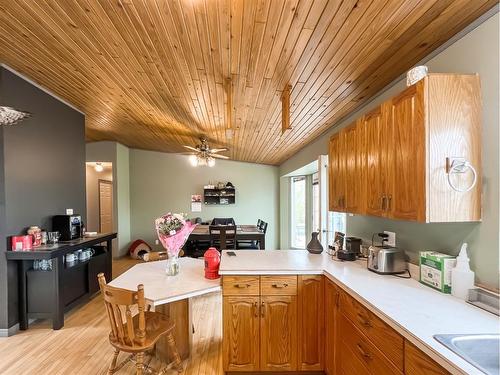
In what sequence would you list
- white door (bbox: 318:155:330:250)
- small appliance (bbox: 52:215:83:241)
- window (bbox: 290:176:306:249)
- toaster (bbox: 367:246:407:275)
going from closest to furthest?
toaster (bbox: 367:246:407:275) → small appliance (bbox: 52:215:83:241) → white door (bbox: 318:155:330:250) → window (bbox: 290:176:306:249)

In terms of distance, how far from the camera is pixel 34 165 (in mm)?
3457

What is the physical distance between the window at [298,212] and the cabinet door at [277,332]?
469 cm

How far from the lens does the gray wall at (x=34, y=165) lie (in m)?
3.00

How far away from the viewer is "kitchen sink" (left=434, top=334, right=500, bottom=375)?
40.3 inches

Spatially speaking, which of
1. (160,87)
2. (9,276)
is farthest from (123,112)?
(9,276)

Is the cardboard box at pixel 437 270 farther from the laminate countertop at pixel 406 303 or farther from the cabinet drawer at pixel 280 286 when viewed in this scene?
the cabinet drawer at pixel 280 286

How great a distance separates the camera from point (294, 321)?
2170 millimetres

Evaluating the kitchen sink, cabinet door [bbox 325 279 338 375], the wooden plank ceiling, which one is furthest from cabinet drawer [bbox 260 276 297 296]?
the wooden plank ceiling

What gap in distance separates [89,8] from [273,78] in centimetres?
142

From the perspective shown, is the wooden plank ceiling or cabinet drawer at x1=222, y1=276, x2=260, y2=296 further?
cabinet drawer at x1=222, y1=276, x2=260, y2=296

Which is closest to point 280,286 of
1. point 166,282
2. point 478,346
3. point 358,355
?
point 358,355

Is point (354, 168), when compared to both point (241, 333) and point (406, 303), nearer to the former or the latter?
point (406, 303)

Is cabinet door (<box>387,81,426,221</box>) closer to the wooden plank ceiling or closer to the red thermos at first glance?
the wooden plank ceiling

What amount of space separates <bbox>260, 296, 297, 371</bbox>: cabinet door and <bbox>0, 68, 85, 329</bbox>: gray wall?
2.86m
